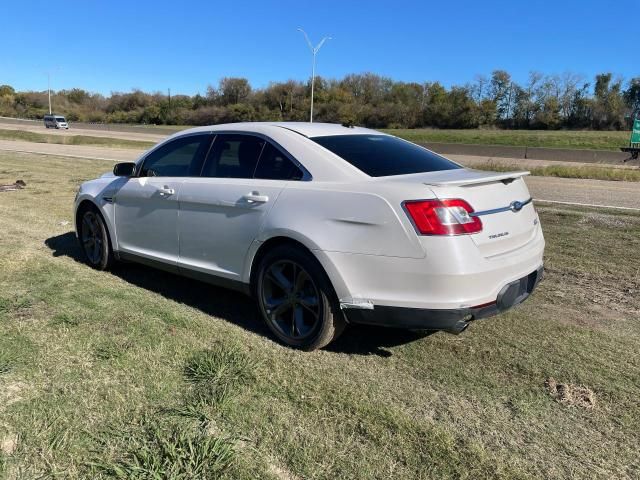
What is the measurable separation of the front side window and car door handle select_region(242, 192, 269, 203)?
32.6 inches

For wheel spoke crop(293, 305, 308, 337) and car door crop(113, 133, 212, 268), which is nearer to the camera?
wheel spoke crop(293, 305, 308, 337)

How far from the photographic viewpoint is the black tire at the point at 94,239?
559 centimetres

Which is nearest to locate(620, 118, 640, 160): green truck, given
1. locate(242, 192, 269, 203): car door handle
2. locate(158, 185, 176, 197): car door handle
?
locate(158, 185, 176, 197): car door handle

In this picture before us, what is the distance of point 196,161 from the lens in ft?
15.7

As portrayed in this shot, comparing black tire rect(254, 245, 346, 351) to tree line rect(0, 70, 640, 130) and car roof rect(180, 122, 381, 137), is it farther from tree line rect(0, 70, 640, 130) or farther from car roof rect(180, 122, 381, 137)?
tree line rect(0, 70, 640, 130)

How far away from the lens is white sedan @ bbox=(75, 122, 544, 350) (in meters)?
3.30

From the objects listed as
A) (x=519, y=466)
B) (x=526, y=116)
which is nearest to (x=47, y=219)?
(x=519, y=466)

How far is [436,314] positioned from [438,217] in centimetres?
58

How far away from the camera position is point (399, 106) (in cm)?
7938

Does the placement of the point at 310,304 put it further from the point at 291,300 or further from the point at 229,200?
the point at 229,200

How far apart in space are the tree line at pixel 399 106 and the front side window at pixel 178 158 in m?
69.1

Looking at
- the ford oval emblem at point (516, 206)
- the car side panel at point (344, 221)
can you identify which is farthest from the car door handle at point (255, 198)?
the ford oval emblem at point (516, 206)

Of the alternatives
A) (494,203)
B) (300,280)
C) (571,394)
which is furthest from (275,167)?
(571,394)

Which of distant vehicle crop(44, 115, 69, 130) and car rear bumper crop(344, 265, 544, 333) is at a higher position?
distant vehicle crop(44, 115, 69, 130)
